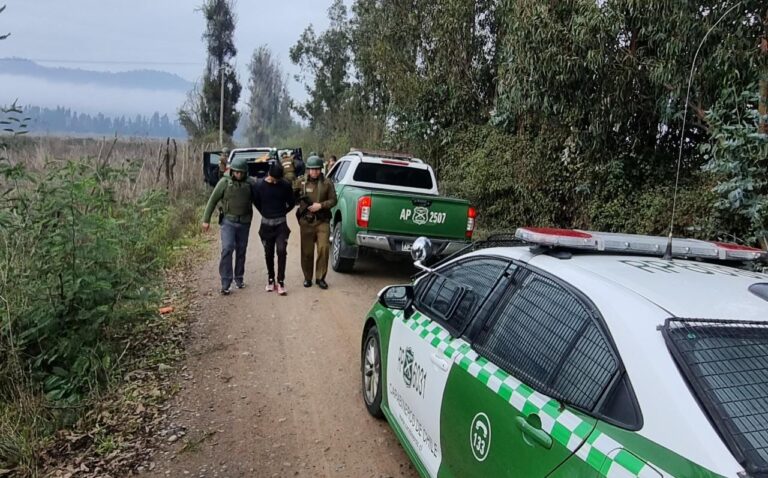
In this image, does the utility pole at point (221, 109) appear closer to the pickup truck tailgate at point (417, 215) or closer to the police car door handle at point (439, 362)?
the pickup truck tailgate at point (417, 215)

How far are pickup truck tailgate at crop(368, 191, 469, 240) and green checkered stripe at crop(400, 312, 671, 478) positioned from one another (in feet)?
16.1

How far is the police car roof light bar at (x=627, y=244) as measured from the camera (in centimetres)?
247

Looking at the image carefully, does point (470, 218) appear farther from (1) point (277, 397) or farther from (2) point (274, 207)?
(1) point (277, 397)

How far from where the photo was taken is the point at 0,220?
4.21 meters

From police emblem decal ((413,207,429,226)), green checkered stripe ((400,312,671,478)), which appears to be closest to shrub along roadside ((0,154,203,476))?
green checkered stripe ((400,312,671,478))

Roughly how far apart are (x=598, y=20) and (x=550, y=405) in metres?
6.43

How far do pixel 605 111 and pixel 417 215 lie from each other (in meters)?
3.12

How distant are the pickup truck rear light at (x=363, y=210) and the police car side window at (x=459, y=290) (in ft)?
13.7

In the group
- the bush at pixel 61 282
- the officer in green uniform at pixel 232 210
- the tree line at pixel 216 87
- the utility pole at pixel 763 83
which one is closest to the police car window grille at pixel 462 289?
the bush at pixel 61 282

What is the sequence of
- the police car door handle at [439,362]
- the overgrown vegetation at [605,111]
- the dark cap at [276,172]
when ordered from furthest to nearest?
the dark cap at [276,172] → the overgrown vegetation at [605,111] → the police car door handle at [439,362]

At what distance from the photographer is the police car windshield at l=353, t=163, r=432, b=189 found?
360 inches

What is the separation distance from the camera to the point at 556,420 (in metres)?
1.89

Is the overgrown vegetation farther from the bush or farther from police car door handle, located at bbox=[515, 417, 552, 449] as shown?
the bush

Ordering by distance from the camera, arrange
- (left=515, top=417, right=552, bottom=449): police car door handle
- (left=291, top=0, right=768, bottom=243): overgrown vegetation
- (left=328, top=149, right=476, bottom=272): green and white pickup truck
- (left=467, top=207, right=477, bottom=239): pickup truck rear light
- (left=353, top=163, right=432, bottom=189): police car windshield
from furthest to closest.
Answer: (left=353, top=163, right=432, bottom=189): police car windshield, (left=467, top=207, right=477, bottom=239): pickup truck rear light, (left=328, top=149, right=476, bottom=272): green and white pickup truck, (left=291, top=0, right=768, bottom=243): overgrown vegetation, (left=515, top=417, right=552, bottom=449): police car door handle
